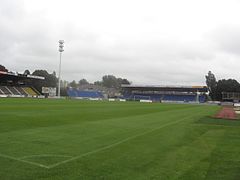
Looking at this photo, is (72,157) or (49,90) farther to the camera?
(49,90)

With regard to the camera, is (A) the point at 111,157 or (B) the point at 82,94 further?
(B) the point at 82,94

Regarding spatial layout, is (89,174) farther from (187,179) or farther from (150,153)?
(150,153)

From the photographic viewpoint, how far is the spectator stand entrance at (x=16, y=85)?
310 ft

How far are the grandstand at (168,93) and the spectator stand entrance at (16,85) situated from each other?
159 ft

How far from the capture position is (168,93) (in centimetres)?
14600

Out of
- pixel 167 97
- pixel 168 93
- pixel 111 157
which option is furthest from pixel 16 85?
pixel 111 157

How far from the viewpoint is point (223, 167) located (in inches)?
415

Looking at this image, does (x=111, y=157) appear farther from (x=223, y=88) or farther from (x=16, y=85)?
(x=223, y=88)

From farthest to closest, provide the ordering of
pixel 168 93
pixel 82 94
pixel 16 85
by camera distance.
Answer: pixel 168 93 → pixel 82 94 → pixel 16 85

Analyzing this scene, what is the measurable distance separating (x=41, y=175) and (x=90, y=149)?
4209 millimetres

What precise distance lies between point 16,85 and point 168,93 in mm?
66435

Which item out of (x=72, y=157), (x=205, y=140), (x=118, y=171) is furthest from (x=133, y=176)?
(x=205, y=140)

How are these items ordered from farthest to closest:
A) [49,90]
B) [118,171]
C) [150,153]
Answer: [49,90]
[150,153]
[118,171]

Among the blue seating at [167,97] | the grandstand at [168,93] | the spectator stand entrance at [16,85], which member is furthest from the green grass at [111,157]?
the blue seating at [167,97]
